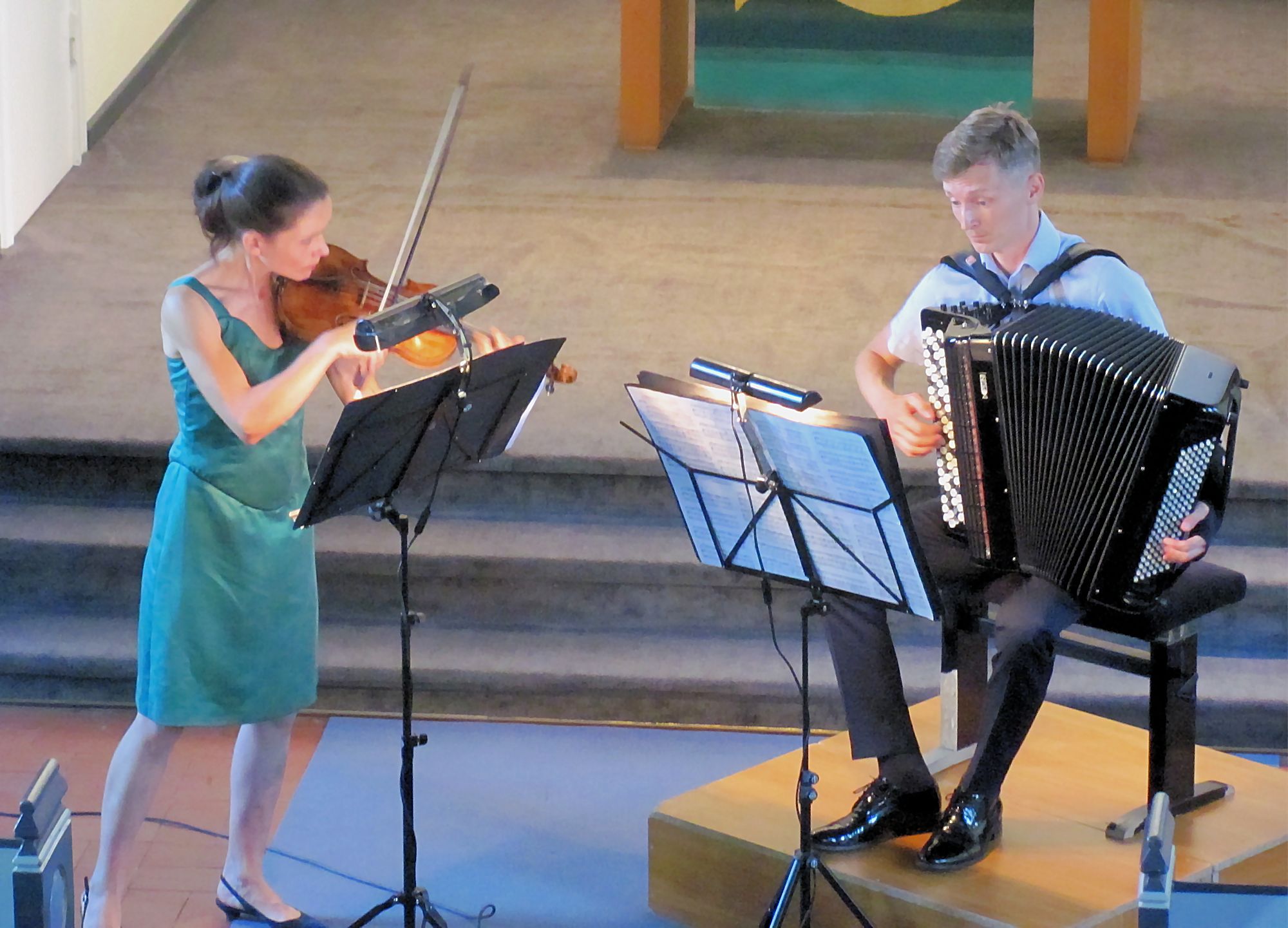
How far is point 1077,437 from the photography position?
10.0 feet

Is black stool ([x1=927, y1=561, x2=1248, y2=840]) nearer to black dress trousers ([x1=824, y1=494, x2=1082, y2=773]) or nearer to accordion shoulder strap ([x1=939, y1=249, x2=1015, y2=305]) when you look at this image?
black dress trousers ([x1=824, y1=494, x2=1082, y2=773])

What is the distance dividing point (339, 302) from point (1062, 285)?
1.40m

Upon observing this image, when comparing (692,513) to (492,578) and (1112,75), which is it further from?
(1112,75)

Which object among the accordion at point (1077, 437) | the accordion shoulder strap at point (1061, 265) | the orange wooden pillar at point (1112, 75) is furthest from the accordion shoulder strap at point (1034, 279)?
the orange wooden pillar at point (1112, 75)

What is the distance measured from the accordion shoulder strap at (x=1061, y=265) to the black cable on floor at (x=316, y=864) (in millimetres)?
1615

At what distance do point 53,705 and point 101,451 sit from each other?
0.76 metres

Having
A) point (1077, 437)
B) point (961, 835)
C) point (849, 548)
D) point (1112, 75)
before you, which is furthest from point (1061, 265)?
point (1112, 75)

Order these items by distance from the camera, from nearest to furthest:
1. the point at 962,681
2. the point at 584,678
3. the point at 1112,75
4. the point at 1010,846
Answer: the point at 1010,846 < the point at 962,681 < the point at 584,678 < the point at 1112,75

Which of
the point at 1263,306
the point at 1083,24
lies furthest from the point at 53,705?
the point at 1083,24

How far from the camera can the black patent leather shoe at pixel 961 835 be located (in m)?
3.18

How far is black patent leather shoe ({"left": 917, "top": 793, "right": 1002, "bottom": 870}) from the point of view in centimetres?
318

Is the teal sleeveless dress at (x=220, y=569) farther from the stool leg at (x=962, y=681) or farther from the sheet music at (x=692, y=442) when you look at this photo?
the stool leg at (x=962, y=681)

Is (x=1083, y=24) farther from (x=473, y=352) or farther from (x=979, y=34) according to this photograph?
(x=473, y=352)

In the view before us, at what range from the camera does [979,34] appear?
7023 millimetres
